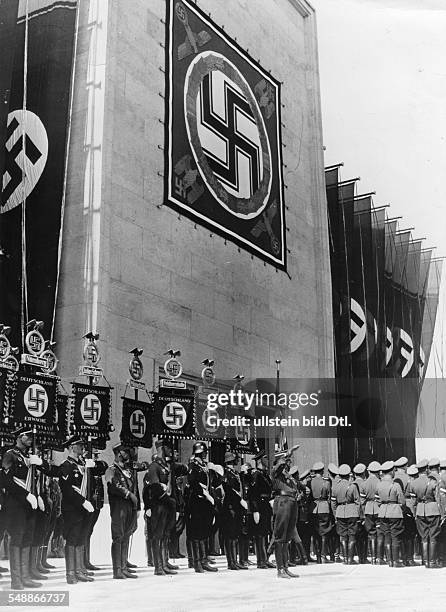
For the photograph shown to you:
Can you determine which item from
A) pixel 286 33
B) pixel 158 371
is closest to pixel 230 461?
pixel 158 371

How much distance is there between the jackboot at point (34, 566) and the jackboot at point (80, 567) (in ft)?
0.87

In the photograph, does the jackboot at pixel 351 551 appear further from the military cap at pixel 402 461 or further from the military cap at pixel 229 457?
the military cap at pixel 229 457

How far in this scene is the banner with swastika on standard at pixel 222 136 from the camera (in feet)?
30.9

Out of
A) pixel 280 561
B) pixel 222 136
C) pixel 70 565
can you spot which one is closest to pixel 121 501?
pixel 70 565

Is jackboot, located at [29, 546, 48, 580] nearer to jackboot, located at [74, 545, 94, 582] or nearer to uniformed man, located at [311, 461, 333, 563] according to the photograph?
jackboot, located at [74, 545, 94, 582]

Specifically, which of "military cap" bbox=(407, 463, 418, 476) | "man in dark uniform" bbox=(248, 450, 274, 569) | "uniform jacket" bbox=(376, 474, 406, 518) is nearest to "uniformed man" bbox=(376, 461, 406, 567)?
"uniform jacket" bbox=(376, 474, 406, 518)

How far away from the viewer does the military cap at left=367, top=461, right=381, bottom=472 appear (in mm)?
9004

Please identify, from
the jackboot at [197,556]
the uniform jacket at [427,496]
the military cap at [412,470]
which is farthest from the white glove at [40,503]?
the uniform jacket at [427,496]

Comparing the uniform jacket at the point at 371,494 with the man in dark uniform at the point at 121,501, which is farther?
the uniform jacket at the point at 371,494

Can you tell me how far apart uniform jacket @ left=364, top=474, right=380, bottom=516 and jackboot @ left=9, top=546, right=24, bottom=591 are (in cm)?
→ 439

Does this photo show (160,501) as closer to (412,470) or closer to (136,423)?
(136,423)

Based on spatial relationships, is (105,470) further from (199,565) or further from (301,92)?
(301,92)

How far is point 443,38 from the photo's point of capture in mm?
8539

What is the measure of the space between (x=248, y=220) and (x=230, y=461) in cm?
297
